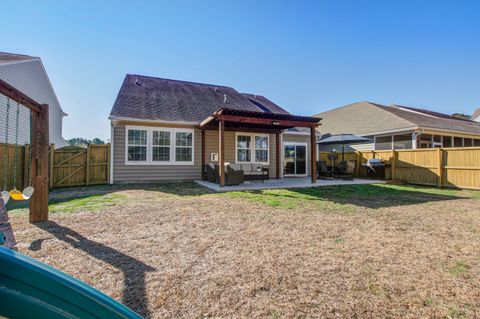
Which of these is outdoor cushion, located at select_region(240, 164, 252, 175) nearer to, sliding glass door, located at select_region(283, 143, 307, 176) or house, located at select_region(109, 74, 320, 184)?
house, located at select_region(109, 74, 320, 184)

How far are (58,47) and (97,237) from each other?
10254 millimetres

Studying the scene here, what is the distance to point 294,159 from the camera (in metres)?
13.5

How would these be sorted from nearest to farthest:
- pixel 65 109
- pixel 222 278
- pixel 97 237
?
1. pixel 222 278
2. pixel 97 237
3. pixel 65 109

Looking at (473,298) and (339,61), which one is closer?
(473,298)

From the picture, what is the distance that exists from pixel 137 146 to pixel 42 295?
10.3 metres

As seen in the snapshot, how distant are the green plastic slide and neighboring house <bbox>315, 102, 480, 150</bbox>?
55.1 ft

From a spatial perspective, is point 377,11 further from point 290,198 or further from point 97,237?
point 97,237

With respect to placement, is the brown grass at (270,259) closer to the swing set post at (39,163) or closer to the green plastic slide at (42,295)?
the swing set post at (39,163)

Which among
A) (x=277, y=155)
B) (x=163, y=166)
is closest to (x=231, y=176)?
(x=163, y=166)

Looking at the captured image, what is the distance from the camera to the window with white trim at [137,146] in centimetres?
1002

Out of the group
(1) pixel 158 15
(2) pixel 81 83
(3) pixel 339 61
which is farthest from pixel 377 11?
(2) pixel 81 83

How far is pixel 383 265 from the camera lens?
267 cm

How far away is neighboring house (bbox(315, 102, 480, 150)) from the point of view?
14.2m

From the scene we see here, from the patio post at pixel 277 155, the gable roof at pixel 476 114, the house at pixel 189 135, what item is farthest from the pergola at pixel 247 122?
the gable roof at pixel 476 114
